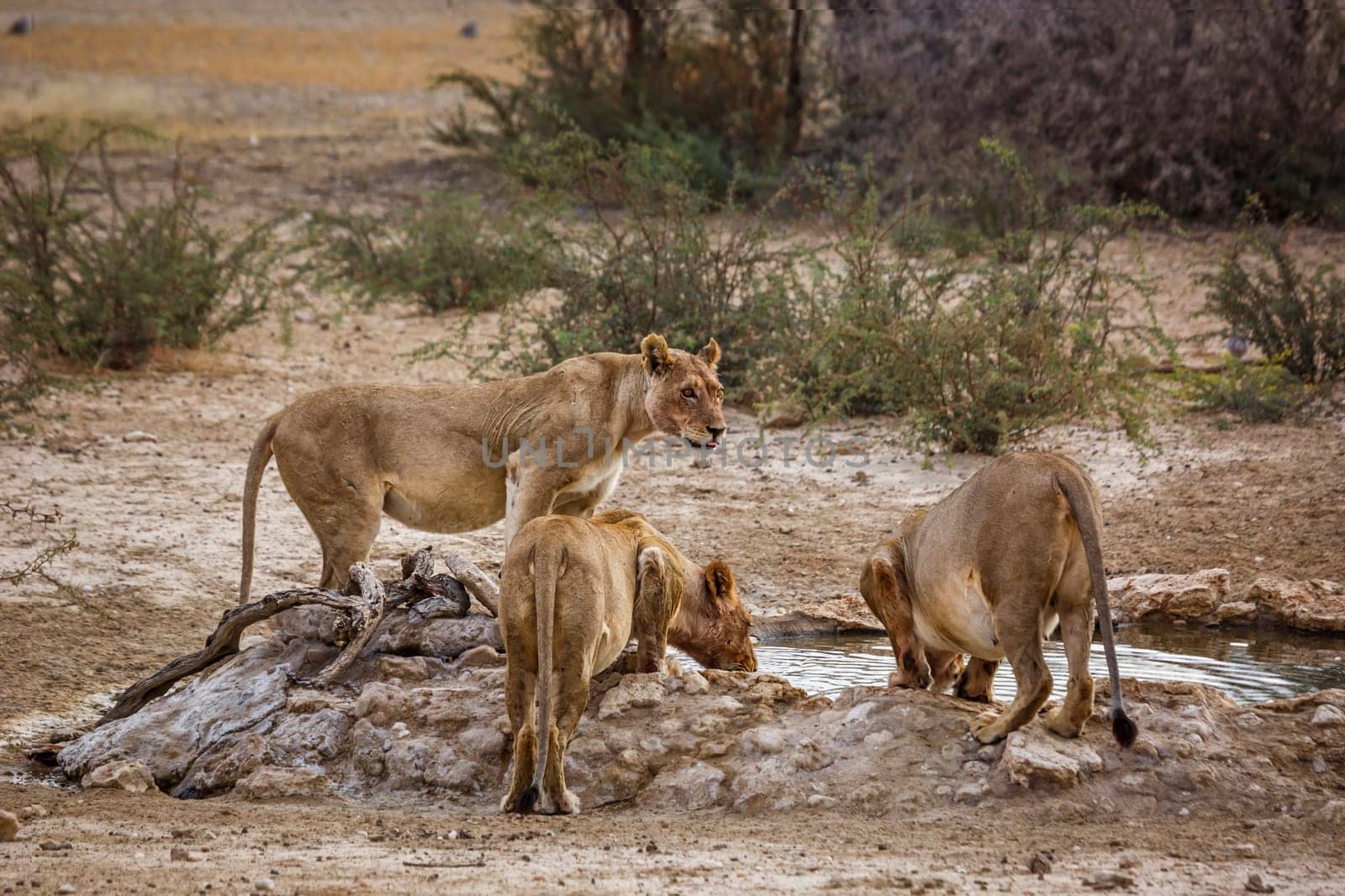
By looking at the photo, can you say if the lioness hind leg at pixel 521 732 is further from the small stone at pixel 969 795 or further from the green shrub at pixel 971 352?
the green shrub at pixel 971 352

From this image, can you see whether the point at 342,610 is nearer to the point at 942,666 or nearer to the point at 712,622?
the point at 712,622

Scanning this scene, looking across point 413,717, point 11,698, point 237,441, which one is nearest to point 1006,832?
point 413,717

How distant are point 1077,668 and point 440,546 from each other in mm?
5551

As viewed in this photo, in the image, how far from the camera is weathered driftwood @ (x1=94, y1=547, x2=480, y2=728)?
6.75 metres

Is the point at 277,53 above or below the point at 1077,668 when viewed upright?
above

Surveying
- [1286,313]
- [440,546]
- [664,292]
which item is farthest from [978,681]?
[1286,313]

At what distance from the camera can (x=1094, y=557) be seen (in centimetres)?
532

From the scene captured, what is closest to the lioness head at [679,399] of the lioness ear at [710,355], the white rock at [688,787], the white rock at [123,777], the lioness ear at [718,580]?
the lioness ear at [710,355]

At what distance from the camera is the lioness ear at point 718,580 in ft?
23.5

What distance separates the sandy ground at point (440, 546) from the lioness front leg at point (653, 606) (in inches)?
41.4

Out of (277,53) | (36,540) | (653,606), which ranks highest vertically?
(277,53)

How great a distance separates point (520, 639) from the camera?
5.71 meters

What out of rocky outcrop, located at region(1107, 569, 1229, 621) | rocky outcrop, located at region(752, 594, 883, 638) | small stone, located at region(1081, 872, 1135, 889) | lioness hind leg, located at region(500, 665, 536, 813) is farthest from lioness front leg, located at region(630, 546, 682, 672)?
rocky outcrop, located at region(1107, 569, 1229, 621)

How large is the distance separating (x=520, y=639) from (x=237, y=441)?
6982 millimetres
